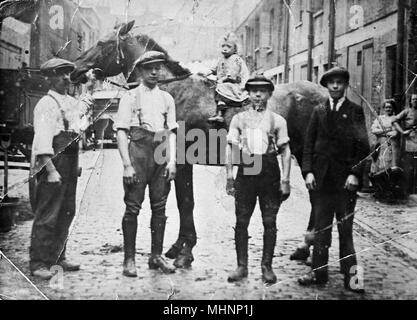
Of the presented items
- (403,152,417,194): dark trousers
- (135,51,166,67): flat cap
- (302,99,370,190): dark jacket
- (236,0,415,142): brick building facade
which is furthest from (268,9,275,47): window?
(403,152,417,194): dark trousers

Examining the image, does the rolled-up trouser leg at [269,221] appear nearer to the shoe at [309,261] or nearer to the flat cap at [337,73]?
the shoe at [309,261]

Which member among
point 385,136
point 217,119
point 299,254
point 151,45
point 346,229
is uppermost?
point 151,45

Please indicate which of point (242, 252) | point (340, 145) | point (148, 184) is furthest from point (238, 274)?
point (340, 145)

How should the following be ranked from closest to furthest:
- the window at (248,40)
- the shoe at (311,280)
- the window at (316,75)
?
the shoe at (311,280) < the window at (248,40) < the window at (316,75)

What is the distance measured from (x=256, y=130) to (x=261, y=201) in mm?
631

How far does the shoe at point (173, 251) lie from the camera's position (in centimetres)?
484

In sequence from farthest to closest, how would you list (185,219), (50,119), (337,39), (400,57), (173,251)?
(337,39), (185,219), (173,251), (400,57), (50,119)

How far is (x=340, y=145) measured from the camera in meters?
4.56

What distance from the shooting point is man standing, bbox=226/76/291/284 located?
4.56 meters

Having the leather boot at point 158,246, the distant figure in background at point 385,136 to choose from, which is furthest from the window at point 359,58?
the leather boot at point 158,246

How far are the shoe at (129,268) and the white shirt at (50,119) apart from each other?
3.80 ft

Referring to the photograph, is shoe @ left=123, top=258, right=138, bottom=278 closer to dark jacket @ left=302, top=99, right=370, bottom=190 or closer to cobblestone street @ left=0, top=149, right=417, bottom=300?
cobblestone street @ left=0, top=149, right=417, bottom=300

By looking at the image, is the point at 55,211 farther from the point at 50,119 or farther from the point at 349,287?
the point at 349,287

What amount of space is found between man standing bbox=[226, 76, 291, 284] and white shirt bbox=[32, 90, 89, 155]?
4.67 ft
